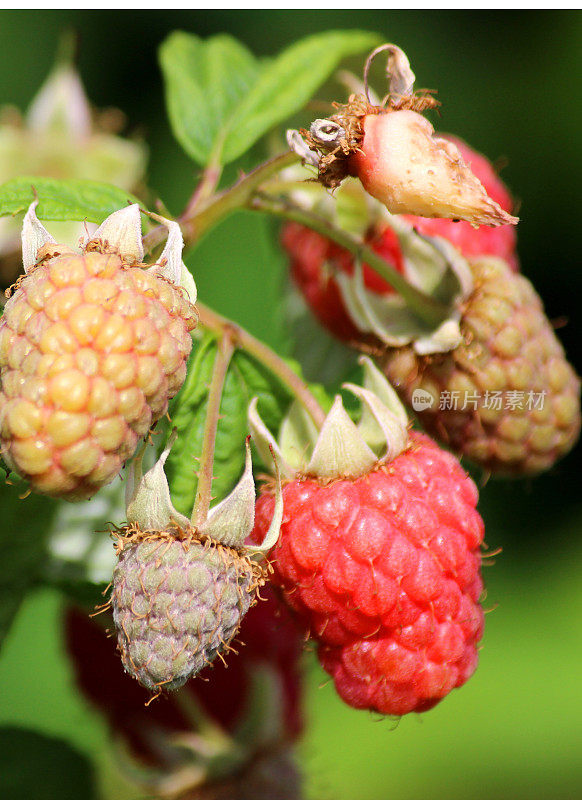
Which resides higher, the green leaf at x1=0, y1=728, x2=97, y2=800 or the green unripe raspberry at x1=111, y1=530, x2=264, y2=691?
the green unripe raspberry at x1=111, y1=530, x2=264, y2=691

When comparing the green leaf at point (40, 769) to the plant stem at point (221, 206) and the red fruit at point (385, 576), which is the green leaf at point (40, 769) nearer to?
the red fruit at point (385, 576)

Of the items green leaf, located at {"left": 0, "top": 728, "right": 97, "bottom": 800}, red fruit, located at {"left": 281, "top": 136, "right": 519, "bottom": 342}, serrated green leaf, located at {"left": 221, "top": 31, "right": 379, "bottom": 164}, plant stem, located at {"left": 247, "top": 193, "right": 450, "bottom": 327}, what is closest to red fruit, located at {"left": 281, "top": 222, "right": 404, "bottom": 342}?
red fruit, located at {"left": 281, "top": 136, "right": 519, "bottom": 342}

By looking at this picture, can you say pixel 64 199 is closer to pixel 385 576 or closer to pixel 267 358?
pixel 267 358

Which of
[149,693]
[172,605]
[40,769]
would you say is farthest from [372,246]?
[40,769]

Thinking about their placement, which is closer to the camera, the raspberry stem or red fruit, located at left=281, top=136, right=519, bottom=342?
the raspberry stem

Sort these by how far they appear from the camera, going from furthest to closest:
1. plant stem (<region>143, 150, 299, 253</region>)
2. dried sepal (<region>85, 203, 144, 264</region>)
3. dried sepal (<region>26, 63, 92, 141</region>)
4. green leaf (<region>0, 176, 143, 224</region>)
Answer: dried sepal (<region>26, 63, 92, 141</region>), plant stem (<region>143, 150, 299, 253</region>), green leaf (<region>0, 176, 143, 224</region>), dried sepal (<region>85, 203, 144, 264</region>)

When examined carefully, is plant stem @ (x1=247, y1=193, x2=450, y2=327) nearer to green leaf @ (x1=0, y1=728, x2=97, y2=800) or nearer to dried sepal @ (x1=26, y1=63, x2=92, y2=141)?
dried sepal @ (x1=26, y1=63, x2=92, y2=141)

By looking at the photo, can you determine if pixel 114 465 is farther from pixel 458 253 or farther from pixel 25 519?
pixel 458 253

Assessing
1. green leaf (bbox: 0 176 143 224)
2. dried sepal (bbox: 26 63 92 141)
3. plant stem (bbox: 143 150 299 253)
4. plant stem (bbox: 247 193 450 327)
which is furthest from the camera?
dried sepal (bbox: 26 63 92 141)
